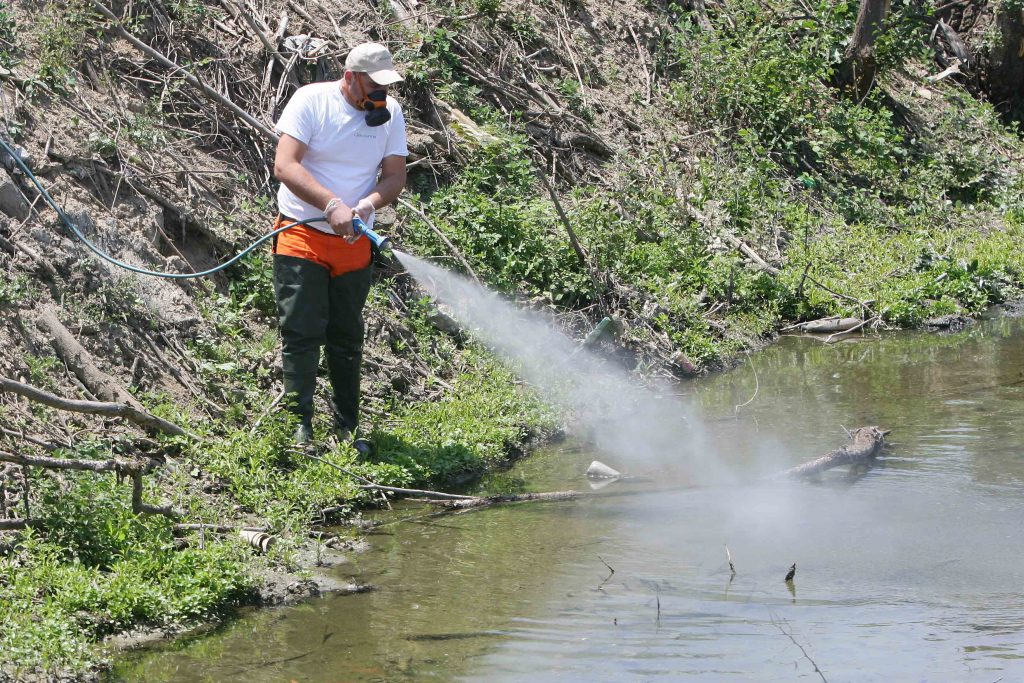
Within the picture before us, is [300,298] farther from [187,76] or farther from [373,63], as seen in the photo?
[187,76]

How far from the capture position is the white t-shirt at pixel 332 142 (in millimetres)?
6238

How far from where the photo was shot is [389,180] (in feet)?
21.4

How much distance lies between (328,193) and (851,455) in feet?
10.7

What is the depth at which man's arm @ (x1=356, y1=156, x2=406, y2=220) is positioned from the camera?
21.2 ft

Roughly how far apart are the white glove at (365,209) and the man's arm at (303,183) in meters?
0.08

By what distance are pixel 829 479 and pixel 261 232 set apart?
3999 mm

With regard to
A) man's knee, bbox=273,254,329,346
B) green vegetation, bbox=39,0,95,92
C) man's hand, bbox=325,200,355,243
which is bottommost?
man's knee, bbox=273,254,329,346

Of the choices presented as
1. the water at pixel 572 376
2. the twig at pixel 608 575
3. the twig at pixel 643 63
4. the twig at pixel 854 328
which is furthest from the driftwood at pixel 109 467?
the twig at pixel 643 63

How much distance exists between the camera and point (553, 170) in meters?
10.9

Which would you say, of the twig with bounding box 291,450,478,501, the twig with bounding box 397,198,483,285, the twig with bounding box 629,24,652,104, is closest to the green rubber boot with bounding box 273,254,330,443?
the twig with bounding box 291,450,478,501

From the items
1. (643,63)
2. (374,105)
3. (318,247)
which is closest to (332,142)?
(374,105)

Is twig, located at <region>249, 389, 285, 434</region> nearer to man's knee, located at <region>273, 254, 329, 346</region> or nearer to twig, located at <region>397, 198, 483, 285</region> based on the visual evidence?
man's knee, located at <region>273, 254, 329, 346</region>

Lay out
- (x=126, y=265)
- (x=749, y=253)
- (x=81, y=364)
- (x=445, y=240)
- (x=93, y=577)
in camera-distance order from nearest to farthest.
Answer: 1. (x=93, y=577)
2. (x=81, y=364)
3. (x=126, y=265)
4. (x=445, y=240)
5. (x=749, y=253)

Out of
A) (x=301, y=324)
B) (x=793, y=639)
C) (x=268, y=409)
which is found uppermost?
(x=301, y=324)
